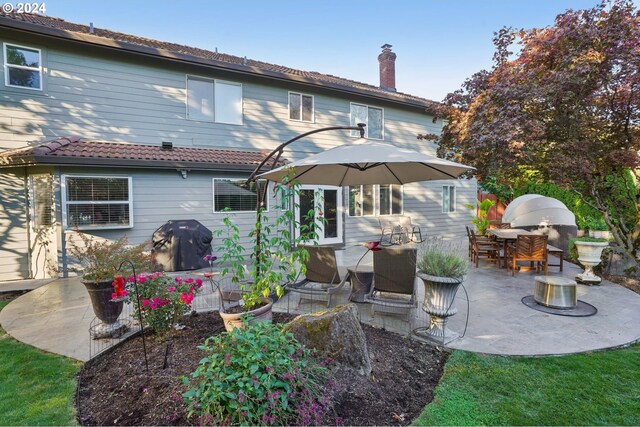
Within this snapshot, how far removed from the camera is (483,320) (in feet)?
14.6

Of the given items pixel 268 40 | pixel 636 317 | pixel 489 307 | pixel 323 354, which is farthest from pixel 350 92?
pixel 323 354

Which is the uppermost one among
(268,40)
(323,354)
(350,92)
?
(268,40)

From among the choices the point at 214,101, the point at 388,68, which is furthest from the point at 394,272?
the point at 388,68

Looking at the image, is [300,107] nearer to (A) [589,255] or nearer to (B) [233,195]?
(B) [233,195]

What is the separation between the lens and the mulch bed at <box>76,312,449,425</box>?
2.33 metres

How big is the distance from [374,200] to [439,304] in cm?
871

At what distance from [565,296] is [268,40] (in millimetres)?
11675

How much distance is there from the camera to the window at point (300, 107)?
10805mm

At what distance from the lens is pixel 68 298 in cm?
575

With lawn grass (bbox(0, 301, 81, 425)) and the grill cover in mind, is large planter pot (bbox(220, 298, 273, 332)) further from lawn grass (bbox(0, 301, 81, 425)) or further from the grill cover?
the grill cover

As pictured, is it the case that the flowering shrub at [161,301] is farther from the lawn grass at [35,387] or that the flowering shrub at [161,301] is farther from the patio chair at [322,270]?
the patio chair at [322,270]

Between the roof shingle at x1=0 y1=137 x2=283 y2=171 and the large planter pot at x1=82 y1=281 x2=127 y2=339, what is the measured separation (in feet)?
14.6

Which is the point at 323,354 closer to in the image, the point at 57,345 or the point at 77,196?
the point at 57,345

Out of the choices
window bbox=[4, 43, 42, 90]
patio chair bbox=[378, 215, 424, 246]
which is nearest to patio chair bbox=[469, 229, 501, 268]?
patio chair bbox=[378, 215, 424, 246]
